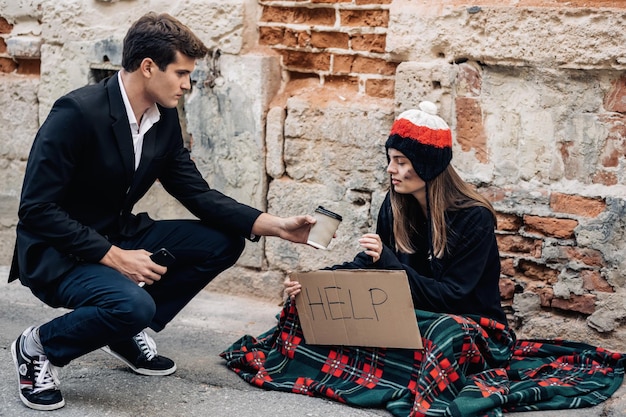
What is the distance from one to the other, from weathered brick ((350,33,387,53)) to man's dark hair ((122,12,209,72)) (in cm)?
119

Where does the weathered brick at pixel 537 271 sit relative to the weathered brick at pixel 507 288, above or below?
above

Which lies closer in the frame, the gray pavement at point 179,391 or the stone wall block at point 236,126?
the gray pavement at point 179,391

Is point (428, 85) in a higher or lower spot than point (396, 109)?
higher

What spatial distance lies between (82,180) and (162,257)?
41 cm

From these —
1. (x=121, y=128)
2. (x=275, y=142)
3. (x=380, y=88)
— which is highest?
(x=380, y=88)

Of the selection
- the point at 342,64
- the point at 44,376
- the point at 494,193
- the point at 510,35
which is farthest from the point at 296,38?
the point at 44,376

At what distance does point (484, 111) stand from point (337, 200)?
2.85 ft

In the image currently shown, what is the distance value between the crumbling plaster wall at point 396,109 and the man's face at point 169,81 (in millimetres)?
1153

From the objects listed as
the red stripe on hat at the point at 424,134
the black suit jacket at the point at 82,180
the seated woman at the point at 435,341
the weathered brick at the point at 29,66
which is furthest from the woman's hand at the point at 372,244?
the weathered brick at the point at 29,66

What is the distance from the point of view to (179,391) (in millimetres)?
3693

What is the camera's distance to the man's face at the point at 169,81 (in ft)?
11.7

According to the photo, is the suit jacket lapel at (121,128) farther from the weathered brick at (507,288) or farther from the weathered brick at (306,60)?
the weathered brick at (507,288)

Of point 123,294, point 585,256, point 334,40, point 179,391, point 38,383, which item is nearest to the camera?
point 123,294

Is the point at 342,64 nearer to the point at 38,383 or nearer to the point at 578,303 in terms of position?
the point at 578,303
